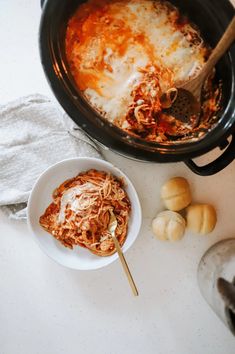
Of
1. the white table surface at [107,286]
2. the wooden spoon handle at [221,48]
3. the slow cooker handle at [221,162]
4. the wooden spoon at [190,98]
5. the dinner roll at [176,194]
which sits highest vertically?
the wooden spoon handle at [221,48]

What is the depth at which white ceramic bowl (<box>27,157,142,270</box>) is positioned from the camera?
1.15 m

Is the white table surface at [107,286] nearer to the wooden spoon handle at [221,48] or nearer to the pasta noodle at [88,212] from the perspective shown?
the pasta noodle at [88,212]

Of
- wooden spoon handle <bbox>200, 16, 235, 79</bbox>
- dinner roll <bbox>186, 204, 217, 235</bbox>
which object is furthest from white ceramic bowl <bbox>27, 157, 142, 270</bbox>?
wooden spoon handle <bbox>200, 16, 235, 79</bbox>

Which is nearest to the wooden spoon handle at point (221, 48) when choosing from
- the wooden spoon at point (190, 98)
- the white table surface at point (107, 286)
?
the wooden spoon at point (190, 98)

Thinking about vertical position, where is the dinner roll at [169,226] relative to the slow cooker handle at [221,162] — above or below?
below

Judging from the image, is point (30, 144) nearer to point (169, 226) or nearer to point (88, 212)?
point (88, 212)

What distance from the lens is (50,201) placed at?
120 cm

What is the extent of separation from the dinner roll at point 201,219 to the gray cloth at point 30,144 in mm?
315

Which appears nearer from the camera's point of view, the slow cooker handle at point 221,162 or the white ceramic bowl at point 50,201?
the slow cooker handle at point 221,162

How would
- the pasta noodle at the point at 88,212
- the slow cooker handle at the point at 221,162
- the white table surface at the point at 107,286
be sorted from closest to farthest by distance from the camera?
the slow cooker handle at the point at 221,162 < the pasta noodle at the point at 88,212 < the white table surface at the point at 107,286

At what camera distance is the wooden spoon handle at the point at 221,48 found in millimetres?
899

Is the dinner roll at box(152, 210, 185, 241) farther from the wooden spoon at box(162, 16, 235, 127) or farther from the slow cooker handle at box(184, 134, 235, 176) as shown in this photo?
the wooden spoon at box(162, 16, 235, 127)

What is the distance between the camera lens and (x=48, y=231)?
3.84 feet

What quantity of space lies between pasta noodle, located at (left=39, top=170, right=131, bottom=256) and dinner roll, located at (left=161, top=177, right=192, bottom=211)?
112 mm
